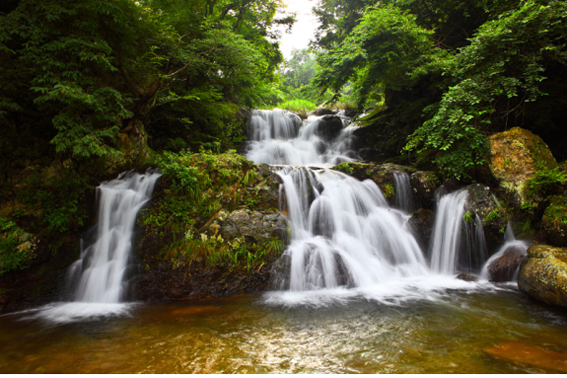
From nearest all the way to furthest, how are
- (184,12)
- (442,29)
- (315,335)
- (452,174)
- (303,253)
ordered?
(315,335) < (303,253) < (452,174) < (184,12) < (442,29)

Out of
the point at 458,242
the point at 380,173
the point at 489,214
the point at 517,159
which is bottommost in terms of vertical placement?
the point at 458,242

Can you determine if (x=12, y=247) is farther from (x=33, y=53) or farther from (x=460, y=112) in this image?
(x=460, y=112)

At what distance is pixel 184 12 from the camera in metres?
8.84

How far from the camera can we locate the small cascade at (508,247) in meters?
5.95

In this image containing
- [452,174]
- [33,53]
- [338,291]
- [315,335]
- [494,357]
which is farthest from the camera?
[452,174]

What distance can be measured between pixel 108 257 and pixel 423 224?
7.55m

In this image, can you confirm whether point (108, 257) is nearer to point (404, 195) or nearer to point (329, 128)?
point (404, 195)

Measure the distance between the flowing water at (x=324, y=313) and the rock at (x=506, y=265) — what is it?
337 mm

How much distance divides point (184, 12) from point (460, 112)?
355 inches

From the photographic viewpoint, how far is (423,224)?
7.08 metres

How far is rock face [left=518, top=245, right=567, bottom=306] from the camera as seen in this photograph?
4305mm

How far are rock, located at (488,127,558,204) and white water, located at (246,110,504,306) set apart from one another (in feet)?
3.67

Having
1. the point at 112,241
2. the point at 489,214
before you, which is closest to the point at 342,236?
the point at 489,214

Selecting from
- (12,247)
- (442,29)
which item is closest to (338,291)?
(12,247)
